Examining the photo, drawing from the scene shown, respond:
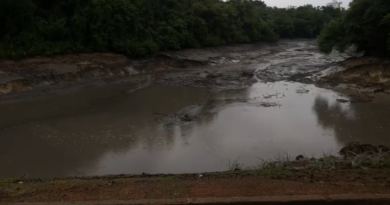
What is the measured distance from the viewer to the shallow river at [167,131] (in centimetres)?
936

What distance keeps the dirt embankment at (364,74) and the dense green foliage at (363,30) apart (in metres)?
1.00

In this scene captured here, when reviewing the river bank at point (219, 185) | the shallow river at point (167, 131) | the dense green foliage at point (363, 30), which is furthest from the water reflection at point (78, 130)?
the dense green foliage at point (363, 30)

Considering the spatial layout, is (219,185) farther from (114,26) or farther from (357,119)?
(114,26)

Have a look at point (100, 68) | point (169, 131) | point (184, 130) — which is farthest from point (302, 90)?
point (100, 68)

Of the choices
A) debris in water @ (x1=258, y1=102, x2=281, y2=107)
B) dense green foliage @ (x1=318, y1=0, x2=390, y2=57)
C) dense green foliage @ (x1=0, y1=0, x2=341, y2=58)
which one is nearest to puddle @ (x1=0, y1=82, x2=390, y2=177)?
debris in water @ (x1=258, y1=102, x2=281, y2=107)

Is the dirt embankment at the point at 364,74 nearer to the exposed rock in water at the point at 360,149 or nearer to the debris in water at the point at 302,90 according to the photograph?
the debris in water at the point at 302,90

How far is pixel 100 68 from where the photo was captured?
78.8ft

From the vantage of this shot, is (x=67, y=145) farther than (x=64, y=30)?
No

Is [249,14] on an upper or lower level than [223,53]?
upper

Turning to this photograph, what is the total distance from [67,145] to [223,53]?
26542mm

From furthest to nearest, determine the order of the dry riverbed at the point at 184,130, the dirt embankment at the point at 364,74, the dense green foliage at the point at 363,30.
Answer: the dense green foliage at the point at 363,30, the dirt embankment at the point at 364,74, the dry riverbed at the point at 184,130

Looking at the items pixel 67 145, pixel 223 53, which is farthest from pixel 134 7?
pixel 67 145

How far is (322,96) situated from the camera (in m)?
18.5

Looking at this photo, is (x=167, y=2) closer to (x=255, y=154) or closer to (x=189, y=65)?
(x=189, y=65)
